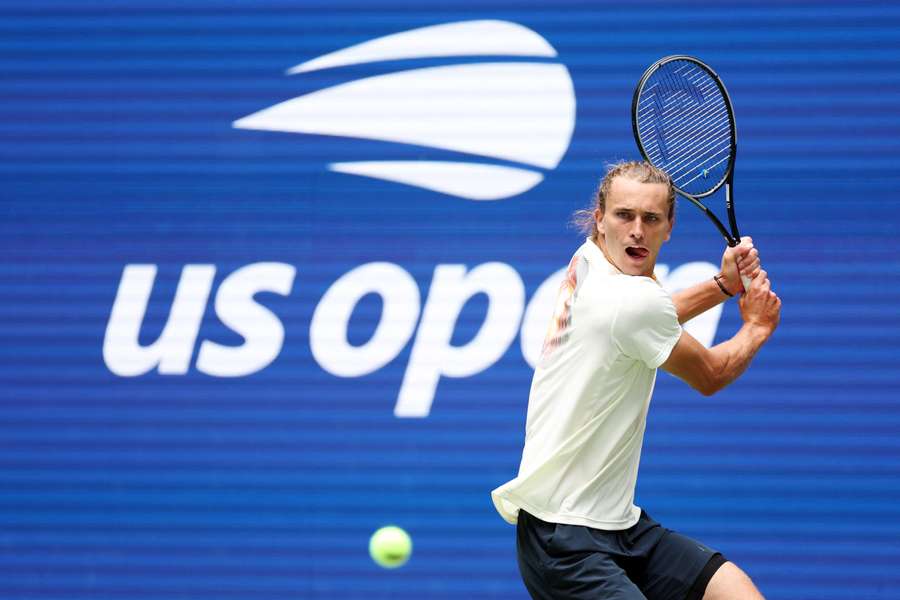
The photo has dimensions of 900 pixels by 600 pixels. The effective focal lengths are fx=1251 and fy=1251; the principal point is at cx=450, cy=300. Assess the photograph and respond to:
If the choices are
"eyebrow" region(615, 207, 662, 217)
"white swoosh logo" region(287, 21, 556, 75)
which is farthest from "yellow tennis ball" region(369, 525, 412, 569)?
"white swoosh logo" region(287, 21, 556, 75)

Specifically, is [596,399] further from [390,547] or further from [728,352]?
[390,547]

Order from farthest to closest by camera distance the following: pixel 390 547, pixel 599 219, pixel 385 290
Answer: pixel 385 290, pixel 390 547, pixel 599 219

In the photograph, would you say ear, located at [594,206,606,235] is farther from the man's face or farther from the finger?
the finger

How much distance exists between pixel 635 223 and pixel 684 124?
51.2 inches

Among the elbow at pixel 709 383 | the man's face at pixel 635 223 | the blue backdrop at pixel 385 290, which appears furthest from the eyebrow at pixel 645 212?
the blue backdrop at pixel 385 290

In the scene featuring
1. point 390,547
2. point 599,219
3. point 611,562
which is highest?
point 599,219

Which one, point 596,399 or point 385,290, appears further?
point 385,290

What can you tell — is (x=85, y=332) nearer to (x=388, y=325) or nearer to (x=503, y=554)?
(x=388, y=325)

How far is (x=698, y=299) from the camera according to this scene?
12.5 feet

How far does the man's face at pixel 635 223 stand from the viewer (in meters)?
3.44

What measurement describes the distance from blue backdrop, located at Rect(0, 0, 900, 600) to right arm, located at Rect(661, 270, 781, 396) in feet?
6.79

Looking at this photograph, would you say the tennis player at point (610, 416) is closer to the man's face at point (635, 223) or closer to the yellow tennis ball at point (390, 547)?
the man's face at point (635, 223)

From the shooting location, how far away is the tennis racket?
4344mm

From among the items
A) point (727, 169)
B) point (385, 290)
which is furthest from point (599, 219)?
point (385, 290)
